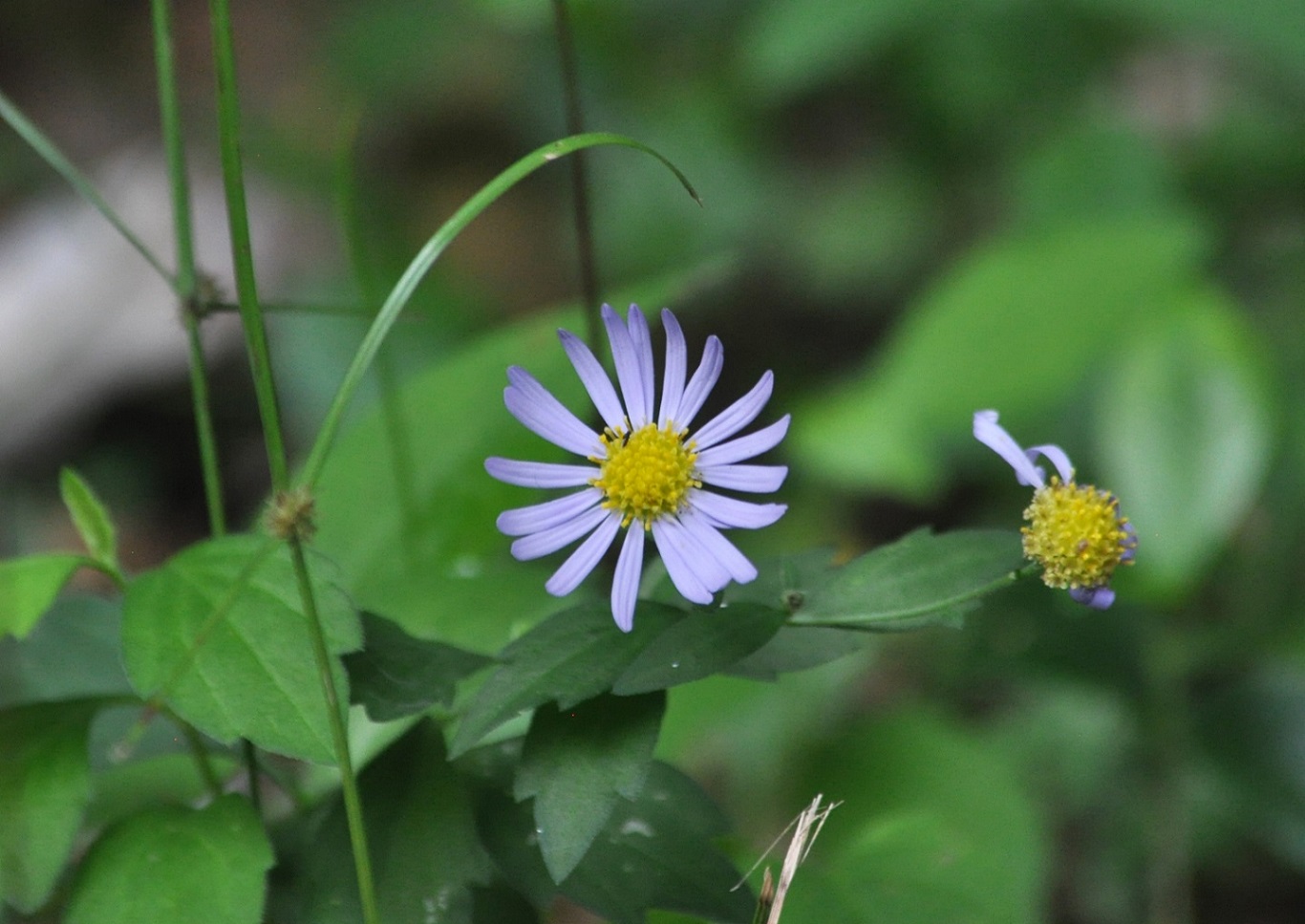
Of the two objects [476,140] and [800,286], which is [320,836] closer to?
[800,286]

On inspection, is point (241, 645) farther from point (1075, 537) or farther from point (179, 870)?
point (1075, 537)

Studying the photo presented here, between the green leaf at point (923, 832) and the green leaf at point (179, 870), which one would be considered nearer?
the green leaf at point (179, 870)

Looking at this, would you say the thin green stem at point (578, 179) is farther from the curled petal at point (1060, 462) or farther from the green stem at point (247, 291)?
the curled petal at point (1060, 462)

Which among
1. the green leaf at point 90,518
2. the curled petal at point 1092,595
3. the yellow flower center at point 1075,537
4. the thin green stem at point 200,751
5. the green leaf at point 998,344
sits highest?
the green leaf at point 998,344

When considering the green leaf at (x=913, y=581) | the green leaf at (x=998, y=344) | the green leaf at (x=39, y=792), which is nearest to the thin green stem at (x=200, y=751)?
the green leaf at (x=39, y=792)

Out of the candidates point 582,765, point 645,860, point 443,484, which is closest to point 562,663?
point 582,765

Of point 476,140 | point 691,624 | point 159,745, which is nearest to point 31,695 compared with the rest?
point 159,745

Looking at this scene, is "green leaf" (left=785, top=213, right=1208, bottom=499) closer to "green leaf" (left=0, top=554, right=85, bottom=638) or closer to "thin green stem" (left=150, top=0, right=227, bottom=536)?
"thin green stem" (left=150, top=0, right=227, bottom=536)
